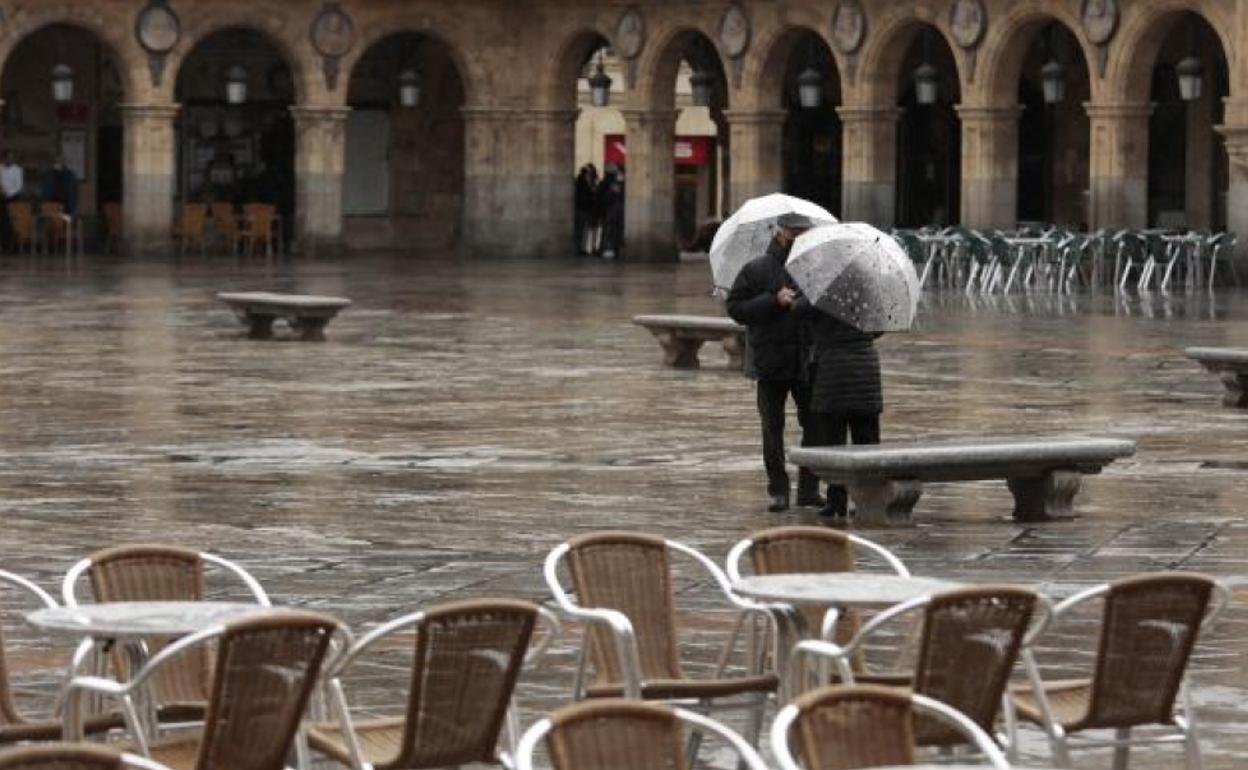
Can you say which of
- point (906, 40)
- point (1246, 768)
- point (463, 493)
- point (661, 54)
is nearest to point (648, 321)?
point (463, 493)

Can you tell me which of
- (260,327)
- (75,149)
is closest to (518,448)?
(260,327)

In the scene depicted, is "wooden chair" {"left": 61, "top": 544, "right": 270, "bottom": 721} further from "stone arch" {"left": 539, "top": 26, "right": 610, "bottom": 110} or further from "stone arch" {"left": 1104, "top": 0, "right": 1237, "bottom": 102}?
"stone arch" {"left": 539, "top": 26, "right": 610, "bottom": 110}

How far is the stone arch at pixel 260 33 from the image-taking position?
50.7 m

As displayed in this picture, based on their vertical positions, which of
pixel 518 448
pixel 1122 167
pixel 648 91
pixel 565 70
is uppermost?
pixel 565 70

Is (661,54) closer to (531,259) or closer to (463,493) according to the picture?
(531,259)

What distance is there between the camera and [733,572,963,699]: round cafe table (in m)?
9.12

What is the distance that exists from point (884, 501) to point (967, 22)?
30.4m

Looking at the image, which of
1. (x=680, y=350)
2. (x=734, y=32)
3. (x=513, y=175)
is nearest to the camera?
(x=680, y=350)

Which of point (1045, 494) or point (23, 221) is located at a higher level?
point (23, 221)

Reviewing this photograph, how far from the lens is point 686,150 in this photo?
205ft

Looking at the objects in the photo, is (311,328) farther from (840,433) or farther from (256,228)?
(256,228)

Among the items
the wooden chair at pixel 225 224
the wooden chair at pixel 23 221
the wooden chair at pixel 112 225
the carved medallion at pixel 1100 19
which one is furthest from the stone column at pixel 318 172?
the carved medallion at pixel 1100 19

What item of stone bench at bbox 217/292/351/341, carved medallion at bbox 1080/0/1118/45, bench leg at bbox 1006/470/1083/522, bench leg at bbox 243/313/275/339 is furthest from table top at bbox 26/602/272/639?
carved medallion at bbox 1080/0/1118/45

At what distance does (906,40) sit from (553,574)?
3878 cm
